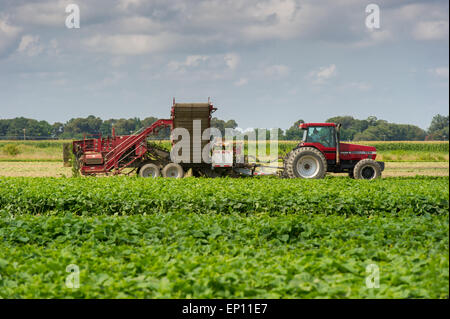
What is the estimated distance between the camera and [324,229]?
786cm

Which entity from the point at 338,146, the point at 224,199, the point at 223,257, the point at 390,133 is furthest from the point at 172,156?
the point at 390,133

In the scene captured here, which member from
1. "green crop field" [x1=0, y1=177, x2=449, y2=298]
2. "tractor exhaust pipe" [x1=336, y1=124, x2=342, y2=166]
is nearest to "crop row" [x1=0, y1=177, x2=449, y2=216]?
"green crop field" [x1=0, y1=177, x2=449, y2=298]

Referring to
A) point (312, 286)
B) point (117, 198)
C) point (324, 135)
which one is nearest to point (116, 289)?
point (312, 286)

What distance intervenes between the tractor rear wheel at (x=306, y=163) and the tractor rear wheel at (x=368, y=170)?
118 centimetres

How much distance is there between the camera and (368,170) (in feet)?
56.4

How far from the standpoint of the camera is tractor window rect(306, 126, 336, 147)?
17266 millimetres

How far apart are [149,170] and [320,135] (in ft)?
20.9

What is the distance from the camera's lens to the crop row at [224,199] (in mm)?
11176

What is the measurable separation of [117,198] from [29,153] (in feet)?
110
